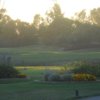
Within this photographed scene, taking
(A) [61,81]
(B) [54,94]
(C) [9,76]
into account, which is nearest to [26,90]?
(B) [54,94]

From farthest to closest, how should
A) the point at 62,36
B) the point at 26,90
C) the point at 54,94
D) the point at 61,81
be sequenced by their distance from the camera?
the point at 62,36 → the point at 61,81 → the point at 26,90 → the point at 54,94

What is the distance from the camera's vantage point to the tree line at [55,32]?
124 metres

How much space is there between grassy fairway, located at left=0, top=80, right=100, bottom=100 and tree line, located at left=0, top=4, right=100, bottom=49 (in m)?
90.5

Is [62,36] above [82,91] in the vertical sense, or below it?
above

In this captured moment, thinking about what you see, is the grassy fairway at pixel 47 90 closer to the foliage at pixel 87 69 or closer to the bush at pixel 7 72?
the bush at pixel 7 72

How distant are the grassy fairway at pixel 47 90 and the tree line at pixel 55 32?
297ft

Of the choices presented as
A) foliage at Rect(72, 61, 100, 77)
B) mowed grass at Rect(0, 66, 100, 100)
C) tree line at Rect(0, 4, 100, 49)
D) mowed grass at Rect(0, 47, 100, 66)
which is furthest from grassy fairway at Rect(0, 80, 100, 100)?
tree line at Rect(0, 4, 100, 49)

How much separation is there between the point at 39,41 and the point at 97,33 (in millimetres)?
25388

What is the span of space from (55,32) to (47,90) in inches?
4950

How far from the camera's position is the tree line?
123625 mm

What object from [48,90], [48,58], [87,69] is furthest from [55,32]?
[48,90]

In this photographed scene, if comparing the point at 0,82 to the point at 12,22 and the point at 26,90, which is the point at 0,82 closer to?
the point at 26,90

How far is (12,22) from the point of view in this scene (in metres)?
153

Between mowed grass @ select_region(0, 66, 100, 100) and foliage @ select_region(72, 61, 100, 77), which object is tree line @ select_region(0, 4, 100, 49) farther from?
mowed grass @ select_region(0, 66, 100, 100)
